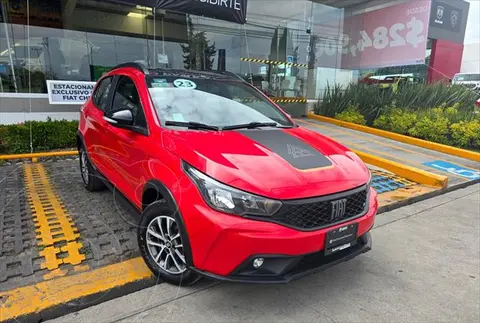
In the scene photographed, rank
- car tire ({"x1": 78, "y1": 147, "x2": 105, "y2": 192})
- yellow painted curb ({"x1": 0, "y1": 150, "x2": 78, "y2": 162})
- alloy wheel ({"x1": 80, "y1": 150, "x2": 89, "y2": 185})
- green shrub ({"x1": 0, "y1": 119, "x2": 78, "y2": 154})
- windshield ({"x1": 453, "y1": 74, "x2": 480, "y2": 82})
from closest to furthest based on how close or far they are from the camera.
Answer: car tire ({"x1": 78, "y1": 147, "x2": 105, "y2": 192}) → alloy wheel ({"x1": 80, "y1": 150, "x2": 89, "y2": 185}) → yellow painted curb ({"x1": 0, "y1": 150, "x2": 78, "y2": 162}) → green shrub ({"x1": 0, "y1": 119, "x2": 78, "y2": 154}) → windshield ({"x1": 453, "y1": 74, "x2": 480, "y2": 82})

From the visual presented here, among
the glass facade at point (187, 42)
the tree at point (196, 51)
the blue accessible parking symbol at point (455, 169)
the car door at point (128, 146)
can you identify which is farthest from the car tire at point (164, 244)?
the tree at point (196, 51)

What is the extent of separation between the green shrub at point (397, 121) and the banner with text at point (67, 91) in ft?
29.1

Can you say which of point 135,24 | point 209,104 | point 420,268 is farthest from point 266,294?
point 135,24

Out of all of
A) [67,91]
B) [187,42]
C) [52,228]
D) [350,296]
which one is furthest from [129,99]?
[187,42]

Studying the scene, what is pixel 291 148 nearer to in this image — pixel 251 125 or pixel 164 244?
pixel 251 125

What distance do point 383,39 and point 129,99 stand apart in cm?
1430

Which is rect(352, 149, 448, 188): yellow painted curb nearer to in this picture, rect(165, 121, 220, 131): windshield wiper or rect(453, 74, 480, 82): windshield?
rect(165, 121, 220, 131): windshield wiper

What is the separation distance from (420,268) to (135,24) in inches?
401

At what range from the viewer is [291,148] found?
283cm

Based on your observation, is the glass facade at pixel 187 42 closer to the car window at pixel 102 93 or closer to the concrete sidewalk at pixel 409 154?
the concrete sidewalk at pixel 409 154

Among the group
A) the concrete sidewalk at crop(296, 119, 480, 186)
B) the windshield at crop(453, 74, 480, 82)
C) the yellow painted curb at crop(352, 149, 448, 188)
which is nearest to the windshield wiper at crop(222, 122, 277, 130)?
the yellow painted curb at crop(352, 149, 448, 188)

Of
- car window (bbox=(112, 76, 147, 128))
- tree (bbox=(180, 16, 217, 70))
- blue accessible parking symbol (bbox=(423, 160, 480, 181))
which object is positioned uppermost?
tree (bbox=(180, 16, 217, 70))

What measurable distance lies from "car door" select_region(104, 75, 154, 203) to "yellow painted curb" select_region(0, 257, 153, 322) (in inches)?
24.9

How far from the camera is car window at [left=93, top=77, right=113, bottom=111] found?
410 centimetres
